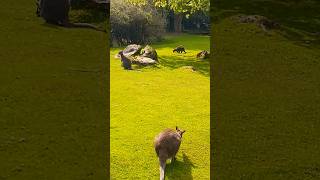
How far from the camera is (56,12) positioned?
67.7ft

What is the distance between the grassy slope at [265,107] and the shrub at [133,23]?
376 inches

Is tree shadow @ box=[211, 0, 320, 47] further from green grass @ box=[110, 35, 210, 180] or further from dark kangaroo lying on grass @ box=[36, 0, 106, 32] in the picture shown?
dark kangaroo lying on grass @ box=[36, 0, 106, 32]

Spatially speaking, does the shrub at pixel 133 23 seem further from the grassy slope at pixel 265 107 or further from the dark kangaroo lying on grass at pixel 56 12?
the grassy slope at pixel 265 107

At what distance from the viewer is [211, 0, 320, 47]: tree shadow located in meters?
25.3

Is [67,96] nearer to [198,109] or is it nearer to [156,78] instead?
[198,109]

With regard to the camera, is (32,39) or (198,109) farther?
(32,39)

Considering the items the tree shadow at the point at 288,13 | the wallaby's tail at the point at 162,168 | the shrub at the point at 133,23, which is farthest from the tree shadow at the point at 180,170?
the shrub at the point at 133,23

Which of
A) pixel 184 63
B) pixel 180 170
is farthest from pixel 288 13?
pixel 180 170

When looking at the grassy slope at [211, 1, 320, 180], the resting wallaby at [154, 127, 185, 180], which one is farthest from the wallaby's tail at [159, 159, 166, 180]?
the grassy slope at [211, 1, 320, 180]

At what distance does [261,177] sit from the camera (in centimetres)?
1014

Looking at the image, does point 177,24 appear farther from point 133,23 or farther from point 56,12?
point 56,12

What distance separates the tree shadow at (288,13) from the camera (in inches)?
997

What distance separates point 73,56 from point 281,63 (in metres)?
9.11

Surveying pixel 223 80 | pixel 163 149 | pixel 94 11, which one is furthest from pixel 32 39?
pixel 163 149
